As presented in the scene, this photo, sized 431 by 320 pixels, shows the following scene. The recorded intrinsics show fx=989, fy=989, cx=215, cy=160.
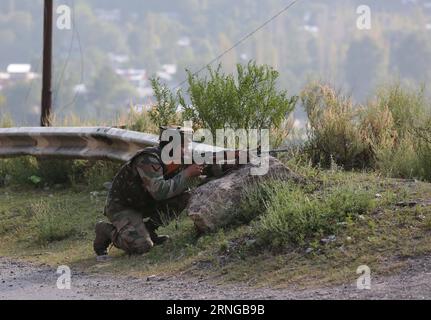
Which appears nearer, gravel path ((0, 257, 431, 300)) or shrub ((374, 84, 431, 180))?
gravel path ((0, 257, 431, 300))

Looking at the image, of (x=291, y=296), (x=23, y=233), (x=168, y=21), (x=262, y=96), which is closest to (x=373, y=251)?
(x=291, y=296)

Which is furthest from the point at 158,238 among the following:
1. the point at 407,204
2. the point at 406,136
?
the point at 406,136

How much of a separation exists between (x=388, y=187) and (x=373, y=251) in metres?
1.65

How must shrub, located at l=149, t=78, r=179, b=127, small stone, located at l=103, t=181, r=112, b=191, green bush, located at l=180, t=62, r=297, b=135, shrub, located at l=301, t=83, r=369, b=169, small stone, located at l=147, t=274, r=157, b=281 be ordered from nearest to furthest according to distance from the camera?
small stone, located at l=147, t=274, r=157, b=281 → green bush, located at l=180, t=62, r=297, b=135 → shrub, located at l=301, t=83, r=369, b=169 → shrub, located at l=149, t=78, r=179, b=127 → small stone, located at l=103, t=181, r=112, b=191

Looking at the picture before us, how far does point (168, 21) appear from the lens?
102 m

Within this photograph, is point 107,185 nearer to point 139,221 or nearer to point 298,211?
point 139,221

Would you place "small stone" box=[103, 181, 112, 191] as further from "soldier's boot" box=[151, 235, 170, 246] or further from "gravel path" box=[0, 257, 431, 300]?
"gravel path" box=[0, 257, 431, 300]

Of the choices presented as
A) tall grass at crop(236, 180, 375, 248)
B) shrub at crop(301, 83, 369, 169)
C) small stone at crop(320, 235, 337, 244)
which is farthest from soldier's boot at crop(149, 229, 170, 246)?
shrub at crop(301, 83, 369, 169)

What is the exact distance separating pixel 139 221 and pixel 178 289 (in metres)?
1.90

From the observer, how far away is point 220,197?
30.7 feet

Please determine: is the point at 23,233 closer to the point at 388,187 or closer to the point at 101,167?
the point at 101,167

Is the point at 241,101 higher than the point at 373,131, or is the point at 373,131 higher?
the point at 241,101

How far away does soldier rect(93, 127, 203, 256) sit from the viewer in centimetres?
953

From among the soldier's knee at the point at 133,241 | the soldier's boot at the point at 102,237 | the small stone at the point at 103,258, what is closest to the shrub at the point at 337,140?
the soldier's knee at the point at 133,241
